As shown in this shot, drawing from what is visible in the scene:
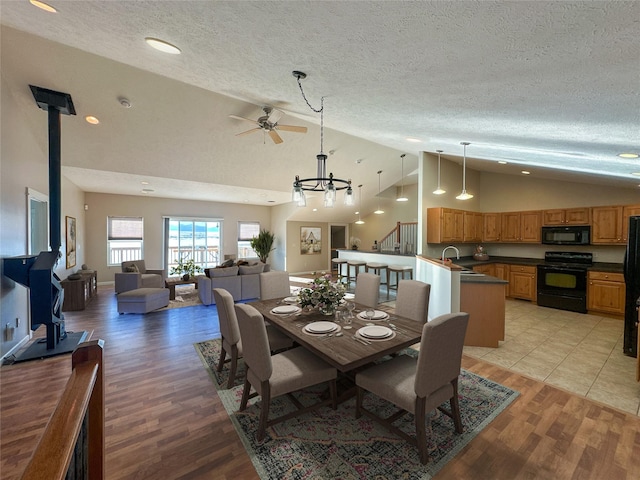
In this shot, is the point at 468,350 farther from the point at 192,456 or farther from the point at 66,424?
the point at 66,424

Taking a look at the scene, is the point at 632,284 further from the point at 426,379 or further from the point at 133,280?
the point at 133,280

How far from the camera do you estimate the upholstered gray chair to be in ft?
6.40

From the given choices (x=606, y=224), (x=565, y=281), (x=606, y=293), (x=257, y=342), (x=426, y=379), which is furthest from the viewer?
(x=565, y=281)

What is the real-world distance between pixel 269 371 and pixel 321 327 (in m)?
0.56

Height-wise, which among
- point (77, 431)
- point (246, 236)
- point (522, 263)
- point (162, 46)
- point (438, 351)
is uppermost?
point (162, 46)

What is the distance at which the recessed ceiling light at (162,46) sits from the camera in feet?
6.55

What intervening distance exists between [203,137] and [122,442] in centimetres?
439

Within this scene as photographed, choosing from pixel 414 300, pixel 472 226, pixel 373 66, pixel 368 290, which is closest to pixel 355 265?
pixel 472 226

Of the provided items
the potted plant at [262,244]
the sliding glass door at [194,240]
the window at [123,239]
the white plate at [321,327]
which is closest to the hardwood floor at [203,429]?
the white plate at [321,327]

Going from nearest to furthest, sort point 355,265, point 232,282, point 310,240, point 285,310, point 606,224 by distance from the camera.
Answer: point 285,310
point 606,224
point 232,282
point 355,265
point 310,240

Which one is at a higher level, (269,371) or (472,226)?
(472,226)

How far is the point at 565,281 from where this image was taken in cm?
529

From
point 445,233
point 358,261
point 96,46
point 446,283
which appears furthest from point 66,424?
point 358,261

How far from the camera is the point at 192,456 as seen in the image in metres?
1.87
